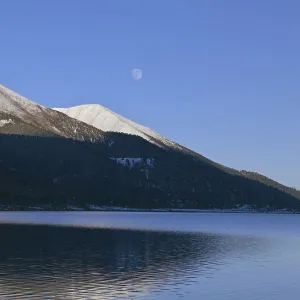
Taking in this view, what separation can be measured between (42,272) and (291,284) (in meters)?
27.3

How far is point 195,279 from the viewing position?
207 ft

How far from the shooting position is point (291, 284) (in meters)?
62.3

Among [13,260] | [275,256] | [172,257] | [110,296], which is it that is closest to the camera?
[110,296]

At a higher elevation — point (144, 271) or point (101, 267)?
point (101, 267)

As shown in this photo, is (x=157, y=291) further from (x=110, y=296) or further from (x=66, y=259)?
(x=66, y=259)

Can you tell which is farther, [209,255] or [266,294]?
[209,255]

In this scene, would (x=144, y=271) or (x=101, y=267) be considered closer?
(x=144, y=271)

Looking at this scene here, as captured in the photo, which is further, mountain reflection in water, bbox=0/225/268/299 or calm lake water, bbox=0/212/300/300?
mountain reflection in water, bbox=0/225/268/299

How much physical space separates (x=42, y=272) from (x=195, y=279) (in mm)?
17010

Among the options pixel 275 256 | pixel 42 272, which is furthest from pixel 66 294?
pixel 275 256

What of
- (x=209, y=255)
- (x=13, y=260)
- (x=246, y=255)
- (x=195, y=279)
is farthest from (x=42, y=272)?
(x=246, y=255)

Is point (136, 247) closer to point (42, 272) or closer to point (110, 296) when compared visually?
point (42, 272)

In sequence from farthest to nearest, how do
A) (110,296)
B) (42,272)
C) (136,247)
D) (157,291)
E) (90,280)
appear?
(136,247) < (42,272) < (90,280) < (157,291) < (110,296)

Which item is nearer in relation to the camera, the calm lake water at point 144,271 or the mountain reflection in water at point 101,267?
the calm lake water at point 144,271
